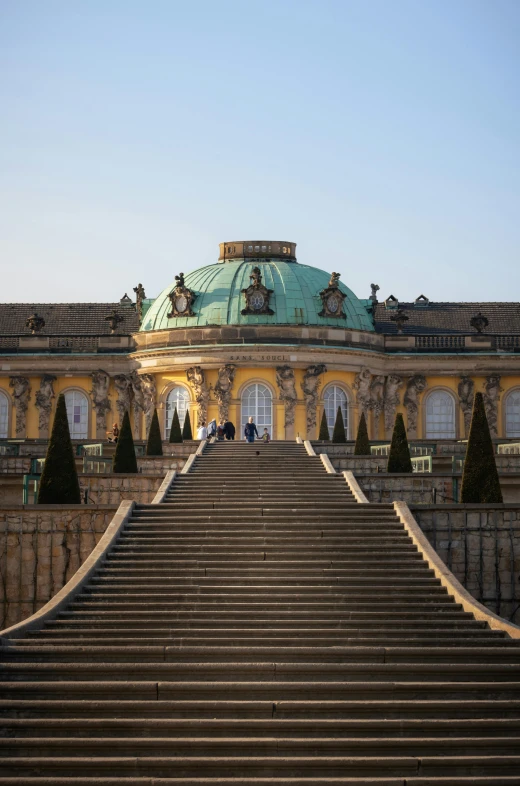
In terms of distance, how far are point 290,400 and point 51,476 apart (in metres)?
28.9

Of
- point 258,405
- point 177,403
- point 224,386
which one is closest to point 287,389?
point 258,405

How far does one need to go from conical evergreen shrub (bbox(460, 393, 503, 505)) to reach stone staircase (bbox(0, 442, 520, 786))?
9.96 ft

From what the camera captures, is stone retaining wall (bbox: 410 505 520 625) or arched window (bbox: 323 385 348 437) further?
arched window (bbox: 323 385 348 437)

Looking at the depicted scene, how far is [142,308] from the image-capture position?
66688 millimetres

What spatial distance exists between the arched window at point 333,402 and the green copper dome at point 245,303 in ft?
8.56

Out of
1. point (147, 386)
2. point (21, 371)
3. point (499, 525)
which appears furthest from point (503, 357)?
point (499, 525)

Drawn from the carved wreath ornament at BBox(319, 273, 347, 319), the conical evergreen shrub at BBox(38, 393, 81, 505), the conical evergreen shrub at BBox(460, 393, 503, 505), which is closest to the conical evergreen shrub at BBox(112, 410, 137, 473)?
the conical evergreen shrub at BBox(38, 393, 81, 505)

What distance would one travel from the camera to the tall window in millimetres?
60188

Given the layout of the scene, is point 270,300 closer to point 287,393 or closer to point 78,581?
point 287,393

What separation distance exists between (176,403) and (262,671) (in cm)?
3910

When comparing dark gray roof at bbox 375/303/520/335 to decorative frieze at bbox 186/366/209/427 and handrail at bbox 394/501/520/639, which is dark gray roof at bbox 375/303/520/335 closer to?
decorative frieze at bbox 186/366/209/427

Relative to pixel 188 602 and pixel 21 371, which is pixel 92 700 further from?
pixel 21 371

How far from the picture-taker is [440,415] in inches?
2506

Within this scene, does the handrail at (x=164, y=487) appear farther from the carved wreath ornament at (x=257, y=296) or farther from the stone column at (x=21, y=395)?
the stone column at (x=21, y=395)
